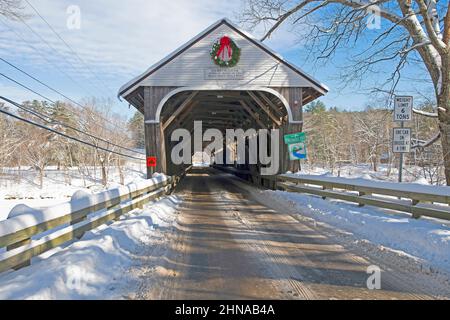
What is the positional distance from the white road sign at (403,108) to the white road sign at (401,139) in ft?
0.81

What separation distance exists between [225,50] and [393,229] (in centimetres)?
1031

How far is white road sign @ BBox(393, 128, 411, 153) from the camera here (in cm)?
668

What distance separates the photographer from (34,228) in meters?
3.51

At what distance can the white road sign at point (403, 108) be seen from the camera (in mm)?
6742

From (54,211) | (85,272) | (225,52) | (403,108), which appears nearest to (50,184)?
(225,52)

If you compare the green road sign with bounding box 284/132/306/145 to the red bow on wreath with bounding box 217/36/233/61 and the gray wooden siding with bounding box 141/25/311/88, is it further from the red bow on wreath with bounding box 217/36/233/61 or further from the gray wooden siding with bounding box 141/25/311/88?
the red bow on wreath with bounding box 217/36/233/61

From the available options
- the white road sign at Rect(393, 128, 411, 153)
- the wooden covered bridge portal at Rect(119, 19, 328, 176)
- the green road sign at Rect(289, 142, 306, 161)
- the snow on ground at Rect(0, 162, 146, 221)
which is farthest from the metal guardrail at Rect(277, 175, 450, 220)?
the snow on ground at Rect(0, 162, 146, 221)

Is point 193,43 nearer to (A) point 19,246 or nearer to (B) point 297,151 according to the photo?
(B) point 297,151

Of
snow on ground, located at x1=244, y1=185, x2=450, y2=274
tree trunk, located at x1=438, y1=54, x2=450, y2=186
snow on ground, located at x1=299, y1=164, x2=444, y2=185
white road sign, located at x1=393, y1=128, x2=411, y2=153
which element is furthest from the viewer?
snow on ground, located at x1=299, y1=164, x2=444, y2=185

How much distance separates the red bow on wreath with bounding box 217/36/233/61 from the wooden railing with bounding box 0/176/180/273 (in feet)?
27.2

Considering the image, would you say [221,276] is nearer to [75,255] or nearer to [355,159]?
[75,255]

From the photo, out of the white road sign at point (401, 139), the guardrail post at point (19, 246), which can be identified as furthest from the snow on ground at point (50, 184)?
the guardrail post at point (19, 246)

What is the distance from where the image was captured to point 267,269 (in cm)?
386
